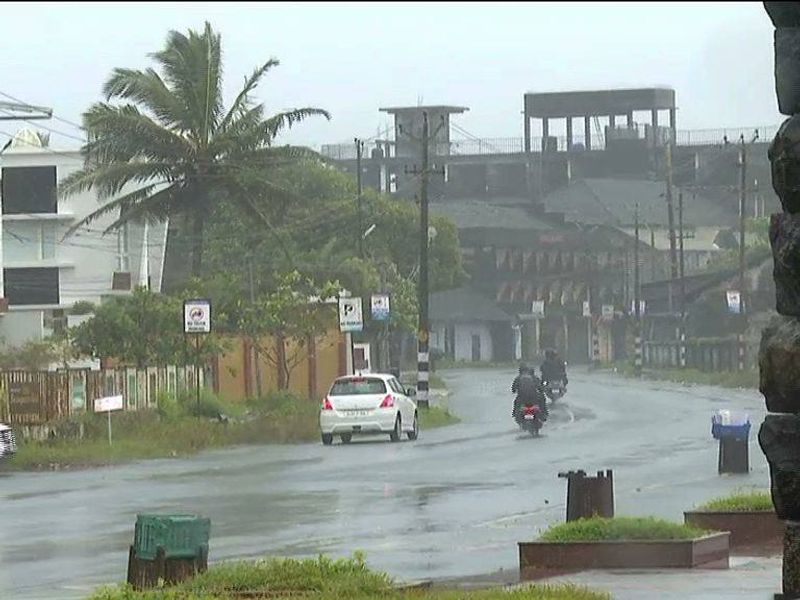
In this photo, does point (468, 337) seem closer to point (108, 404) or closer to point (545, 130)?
point (545, 130)

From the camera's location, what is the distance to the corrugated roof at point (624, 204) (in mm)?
120250

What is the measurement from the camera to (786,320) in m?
9.97

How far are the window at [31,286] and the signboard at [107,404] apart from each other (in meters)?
32.6

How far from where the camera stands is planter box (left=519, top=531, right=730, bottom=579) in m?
17.2

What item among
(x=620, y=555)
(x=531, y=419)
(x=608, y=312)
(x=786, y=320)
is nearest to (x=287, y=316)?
(x=531, y=419)

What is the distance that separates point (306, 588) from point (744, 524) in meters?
7.07

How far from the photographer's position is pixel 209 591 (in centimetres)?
1402

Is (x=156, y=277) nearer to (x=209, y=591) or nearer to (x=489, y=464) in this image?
(x=489, y=464)

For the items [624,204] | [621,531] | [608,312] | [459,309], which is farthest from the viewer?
[624,204]

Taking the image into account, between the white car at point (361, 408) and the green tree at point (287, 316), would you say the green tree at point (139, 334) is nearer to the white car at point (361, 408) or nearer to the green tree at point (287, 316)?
the green tree at point (287, 316)

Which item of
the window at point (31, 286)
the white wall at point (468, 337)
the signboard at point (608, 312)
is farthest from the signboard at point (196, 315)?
the white wall at point (468, 337)

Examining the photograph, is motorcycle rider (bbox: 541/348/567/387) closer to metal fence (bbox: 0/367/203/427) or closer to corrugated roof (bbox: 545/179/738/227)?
metal fence (bbox: 0/367/203/427)

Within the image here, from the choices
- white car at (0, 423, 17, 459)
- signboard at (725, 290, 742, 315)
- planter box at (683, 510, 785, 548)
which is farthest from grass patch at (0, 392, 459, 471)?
signboard at (725, 290, 742, 315)

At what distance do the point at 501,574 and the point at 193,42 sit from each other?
38553 mm
